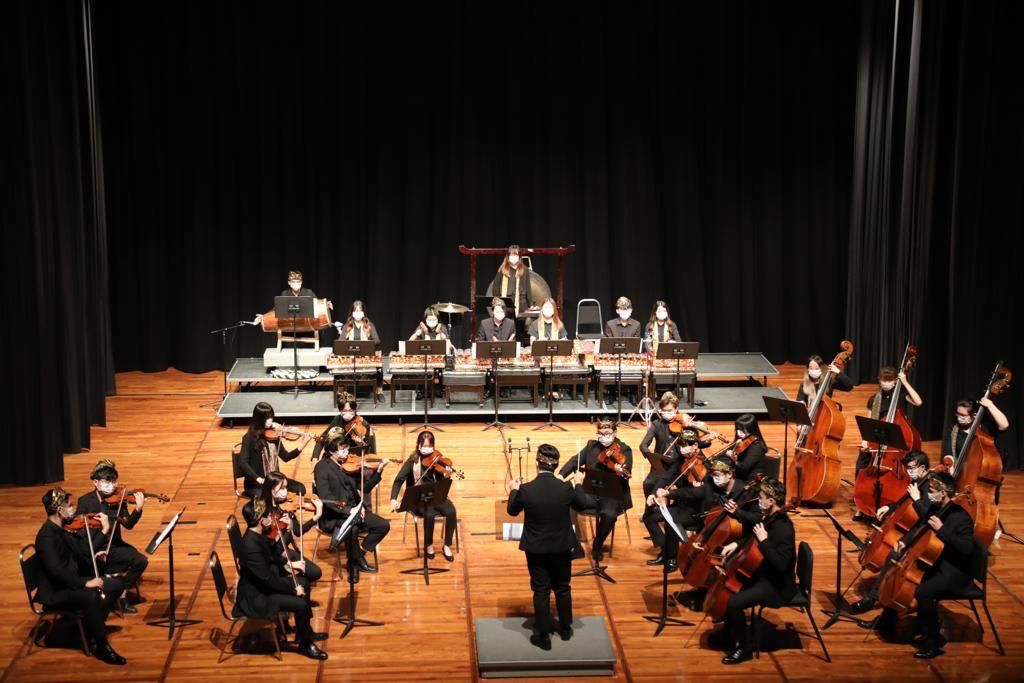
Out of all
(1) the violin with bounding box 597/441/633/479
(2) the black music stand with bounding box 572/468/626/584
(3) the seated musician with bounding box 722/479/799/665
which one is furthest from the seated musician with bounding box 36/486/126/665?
(3) the seated musician with bounding box 722/479/799/665

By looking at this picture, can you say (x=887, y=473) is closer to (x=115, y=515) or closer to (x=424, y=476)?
(x=424, y=476)

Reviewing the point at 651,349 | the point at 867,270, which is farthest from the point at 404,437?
the point at 867,270

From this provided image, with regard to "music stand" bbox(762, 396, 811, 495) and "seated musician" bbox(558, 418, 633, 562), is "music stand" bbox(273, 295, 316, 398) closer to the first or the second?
"seated musician" bbox(558, 418, 633, 562)

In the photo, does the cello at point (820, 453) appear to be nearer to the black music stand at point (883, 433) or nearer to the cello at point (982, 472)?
the black music stand at point (883, 433)

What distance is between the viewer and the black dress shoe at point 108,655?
782 cm

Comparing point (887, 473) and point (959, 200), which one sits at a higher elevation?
point (959, 200)

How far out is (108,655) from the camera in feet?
25.7

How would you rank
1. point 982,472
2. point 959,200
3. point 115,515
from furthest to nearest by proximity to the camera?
point 959,200 < point 982,472 < point 115,515

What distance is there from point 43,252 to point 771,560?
26.0 ft

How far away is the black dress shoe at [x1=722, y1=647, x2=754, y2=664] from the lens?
793cm

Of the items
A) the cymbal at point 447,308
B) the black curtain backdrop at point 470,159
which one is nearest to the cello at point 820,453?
the cymbal at point 447,308

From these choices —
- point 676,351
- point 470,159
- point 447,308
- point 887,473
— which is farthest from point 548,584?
point 470,159

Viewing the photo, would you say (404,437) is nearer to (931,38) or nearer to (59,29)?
(59,29)

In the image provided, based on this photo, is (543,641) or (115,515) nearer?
(543,641)
